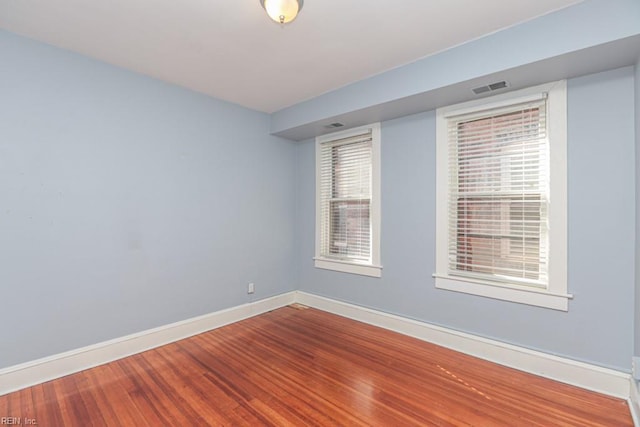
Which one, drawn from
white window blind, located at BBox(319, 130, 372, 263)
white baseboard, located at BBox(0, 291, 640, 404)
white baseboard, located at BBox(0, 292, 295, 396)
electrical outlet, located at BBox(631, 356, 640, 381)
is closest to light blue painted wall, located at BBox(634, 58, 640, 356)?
electrical outlet, located at BBox(631, 356, 640, 381)

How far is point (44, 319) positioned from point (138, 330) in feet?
2.33

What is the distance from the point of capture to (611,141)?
210 cm

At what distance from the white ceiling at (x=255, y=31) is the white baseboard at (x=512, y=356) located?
8.34 feet

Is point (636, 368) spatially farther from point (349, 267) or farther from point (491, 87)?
point (349, 267)

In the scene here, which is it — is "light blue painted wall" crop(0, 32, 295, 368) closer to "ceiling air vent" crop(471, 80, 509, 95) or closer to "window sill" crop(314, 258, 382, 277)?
"window sill" crop(314, 258, 382, 277)

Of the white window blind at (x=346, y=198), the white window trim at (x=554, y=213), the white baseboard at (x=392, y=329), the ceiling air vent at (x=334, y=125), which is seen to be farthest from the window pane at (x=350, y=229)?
the white window trim at (x=554, y=213)

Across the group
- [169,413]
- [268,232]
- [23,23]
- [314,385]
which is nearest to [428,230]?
[314,385]

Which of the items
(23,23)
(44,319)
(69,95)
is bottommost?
(44,319)

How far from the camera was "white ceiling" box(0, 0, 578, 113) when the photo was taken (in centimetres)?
189

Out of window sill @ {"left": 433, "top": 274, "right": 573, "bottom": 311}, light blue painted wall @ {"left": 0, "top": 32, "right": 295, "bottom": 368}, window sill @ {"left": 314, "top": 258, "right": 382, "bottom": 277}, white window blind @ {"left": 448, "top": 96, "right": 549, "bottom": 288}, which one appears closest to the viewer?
light blue painted wall @ {"left": 0, "top": 32, "right": 295, "bottom": 368}

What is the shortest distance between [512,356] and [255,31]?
→ 131 inches

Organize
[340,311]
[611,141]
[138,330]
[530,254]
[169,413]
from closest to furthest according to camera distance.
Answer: [169,413]
[611,141]
[530,254]
[138,330]
[340,311]

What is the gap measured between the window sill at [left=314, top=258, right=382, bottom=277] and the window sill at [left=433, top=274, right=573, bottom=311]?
701mm

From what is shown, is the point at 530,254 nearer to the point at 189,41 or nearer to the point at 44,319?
the point at 189,41
